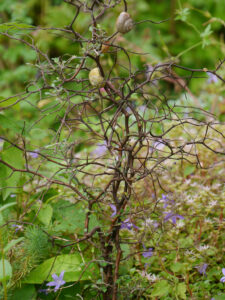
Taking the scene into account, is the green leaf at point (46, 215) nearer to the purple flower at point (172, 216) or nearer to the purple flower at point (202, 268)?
the purple flower at point (172, 216)

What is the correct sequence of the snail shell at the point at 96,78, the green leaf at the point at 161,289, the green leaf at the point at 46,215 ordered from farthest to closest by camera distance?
the green leaf at the point at 46,215, the green leaf at the point at 161,289, the snail shell at the point at 96,78

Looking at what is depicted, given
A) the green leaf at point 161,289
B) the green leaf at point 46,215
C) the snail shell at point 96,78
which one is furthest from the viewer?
the green leaf at point 46,215

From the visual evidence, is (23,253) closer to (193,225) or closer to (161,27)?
(193,225)

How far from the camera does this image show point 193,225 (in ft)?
3.91

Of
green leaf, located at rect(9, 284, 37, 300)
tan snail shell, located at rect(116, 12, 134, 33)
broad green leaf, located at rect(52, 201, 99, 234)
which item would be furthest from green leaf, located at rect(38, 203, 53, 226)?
tan snail shell, located at rect(116, 12, 134, 33)

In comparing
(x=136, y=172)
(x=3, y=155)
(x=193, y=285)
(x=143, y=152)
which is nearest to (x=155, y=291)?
(x=193, y=285)

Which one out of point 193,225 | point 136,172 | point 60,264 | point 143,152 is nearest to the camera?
point 136,172

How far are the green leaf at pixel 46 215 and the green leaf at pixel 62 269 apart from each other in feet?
0.33

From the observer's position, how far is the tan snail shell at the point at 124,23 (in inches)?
31.0

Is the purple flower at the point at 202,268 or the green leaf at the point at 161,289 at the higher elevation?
the purple flower at the point at 202,268

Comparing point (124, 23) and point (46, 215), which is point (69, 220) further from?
point (124, 23)

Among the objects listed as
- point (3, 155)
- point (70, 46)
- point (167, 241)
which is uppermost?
point (70, 46)

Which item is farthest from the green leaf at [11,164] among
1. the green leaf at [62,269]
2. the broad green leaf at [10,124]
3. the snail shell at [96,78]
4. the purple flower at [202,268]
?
the purple flower at [202,268]

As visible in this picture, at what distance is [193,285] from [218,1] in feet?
10.0
